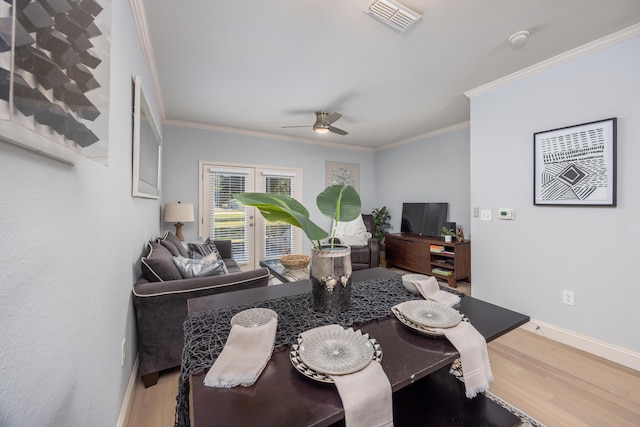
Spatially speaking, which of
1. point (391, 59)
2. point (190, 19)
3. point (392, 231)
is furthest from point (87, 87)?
point (392, 231)

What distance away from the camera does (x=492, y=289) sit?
2732 mm

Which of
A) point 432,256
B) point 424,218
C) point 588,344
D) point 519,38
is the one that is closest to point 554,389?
point 588,344

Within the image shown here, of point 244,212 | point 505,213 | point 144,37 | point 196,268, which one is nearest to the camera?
point 196,268

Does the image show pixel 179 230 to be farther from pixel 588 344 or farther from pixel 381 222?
pixel 588 344

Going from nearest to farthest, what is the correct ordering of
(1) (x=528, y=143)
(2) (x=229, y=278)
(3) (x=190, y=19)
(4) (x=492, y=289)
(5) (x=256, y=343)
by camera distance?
(5) (x=256, y=343)
(2) (x=229, y=278)
(3) (x=190, y=19)
(1) (x=528, y=143)
(4) (x=492, y=289)

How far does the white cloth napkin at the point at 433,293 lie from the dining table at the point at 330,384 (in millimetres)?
50

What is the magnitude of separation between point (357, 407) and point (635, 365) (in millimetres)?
2667

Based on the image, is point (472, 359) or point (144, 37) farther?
point (144, 37)

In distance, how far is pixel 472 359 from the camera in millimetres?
763

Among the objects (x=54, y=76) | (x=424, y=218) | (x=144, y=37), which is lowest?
(x=424, y=218)

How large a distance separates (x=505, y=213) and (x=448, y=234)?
1.35 metres

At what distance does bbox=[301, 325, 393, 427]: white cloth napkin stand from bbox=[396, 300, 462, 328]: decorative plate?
1.04 feet

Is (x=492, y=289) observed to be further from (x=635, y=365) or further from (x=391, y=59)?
(x=391, y=59)

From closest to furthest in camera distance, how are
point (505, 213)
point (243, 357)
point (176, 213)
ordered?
point (243, 357) < point (505, 213) < point (176, 213)
